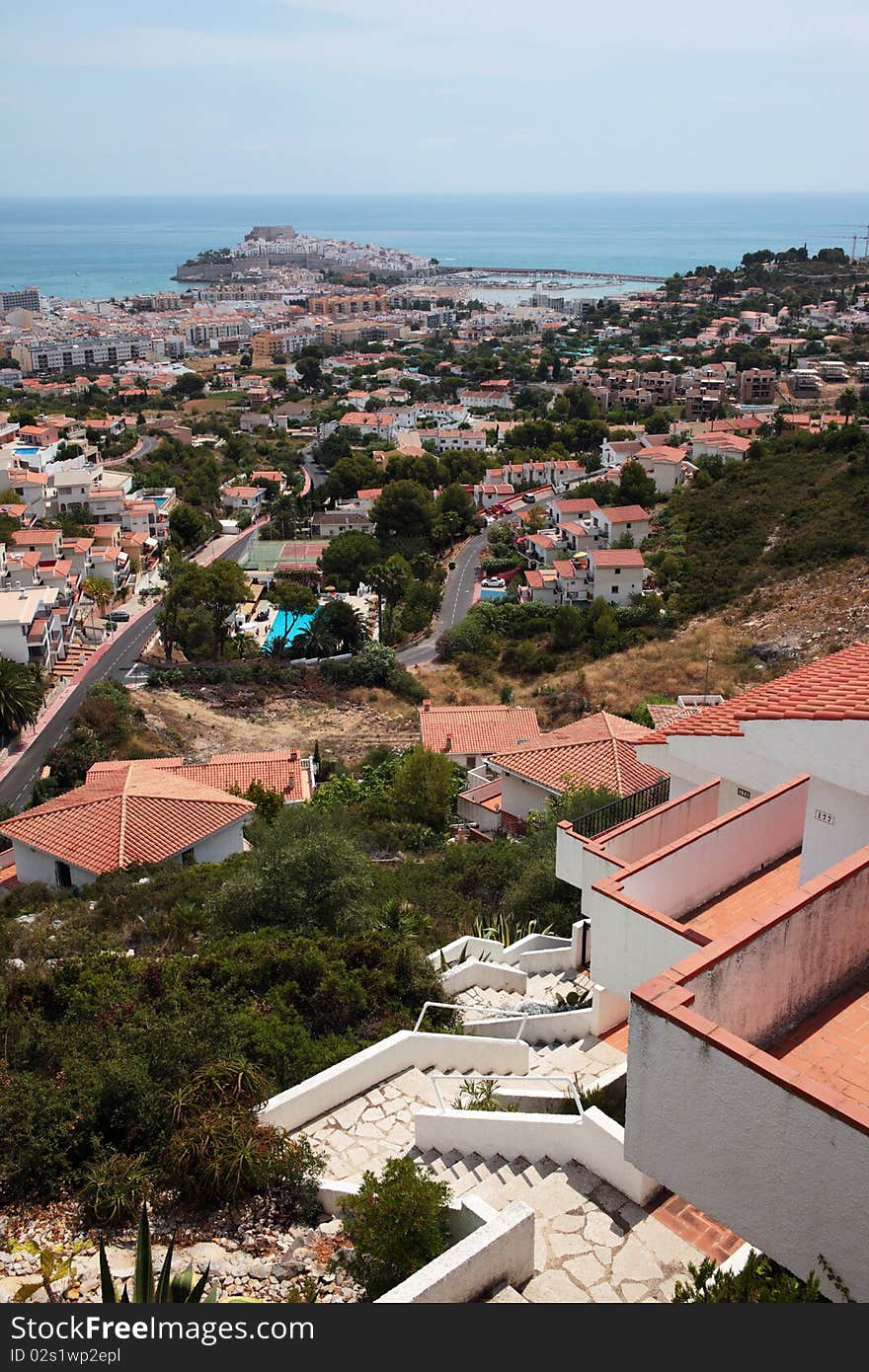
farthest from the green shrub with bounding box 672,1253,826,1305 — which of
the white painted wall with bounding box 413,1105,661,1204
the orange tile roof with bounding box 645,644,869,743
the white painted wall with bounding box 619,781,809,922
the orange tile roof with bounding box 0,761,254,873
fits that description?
the orange tile roof with bounding box 0,761,254,873

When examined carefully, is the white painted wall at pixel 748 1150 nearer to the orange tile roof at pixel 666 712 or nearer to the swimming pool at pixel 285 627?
the orange tile roof at pixel 666 712

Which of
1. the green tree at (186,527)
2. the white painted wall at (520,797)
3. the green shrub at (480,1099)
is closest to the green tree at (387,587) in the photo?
the green tree at (186,527)

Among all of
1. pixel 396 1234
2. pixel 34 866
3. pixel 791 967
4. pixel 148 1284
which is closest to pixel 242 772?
pixel 34 866

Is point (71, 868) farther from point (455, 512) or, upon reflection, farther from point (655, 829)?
point (455, 512)

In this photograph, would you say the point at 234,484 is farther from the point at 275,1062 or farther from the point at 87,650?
the point at 275,1062

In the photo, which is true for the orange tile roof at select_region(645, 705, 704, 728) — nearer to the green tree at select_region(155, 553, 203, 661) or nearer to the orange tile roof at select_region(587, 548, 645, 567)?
the orange tile roof at select_region(587, 548, 645, 567)

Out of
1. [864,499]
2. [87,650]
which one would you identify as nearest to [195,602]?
[87,650]
